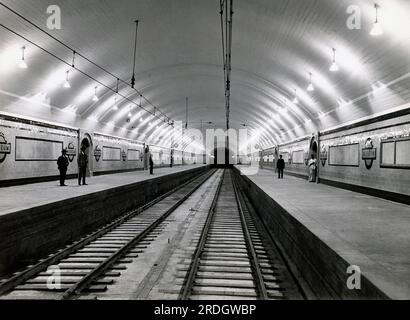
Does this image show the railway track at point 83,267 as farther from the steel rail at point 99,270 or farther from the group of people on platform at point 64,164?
the group of people on platform at point 64,164

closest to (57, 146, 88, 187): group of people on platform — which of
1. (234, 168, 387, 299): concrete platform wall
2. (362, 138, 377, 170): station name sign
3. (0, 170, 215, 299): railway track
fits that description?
(0, 170, 215, 299): railway track

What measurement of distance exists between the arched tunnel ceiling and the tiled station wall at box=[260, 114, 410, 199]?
571 mm

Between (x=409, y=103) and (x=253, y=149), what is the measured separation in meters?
40.8

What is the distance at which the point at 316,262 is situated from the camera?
4738 mm

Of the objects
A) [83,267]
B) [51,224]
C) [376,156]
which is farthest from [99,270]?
[376,156]

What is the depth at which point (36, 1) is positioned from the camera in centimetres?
806

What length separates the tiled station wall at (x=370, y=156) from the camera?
9.09 m

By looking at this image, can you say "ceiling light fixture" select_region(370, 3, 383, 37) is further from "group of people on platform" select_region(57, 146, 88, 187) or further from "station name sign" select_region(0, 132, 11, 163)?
"station name sign" select_region(0, 132, 11, 163)

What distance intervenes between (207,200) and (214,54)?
6.61m

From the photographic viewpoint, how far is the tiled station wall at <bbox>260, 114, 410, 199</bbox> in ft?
29.8

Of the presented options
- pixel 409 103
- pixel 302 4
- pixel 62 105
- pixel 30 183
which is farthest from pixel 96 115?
pixel 409 103

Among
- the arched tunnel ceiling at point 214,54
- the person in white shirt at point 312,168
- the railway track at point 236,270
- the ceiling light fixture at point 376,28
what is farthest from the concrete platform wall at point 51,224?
the person in white shirt at point 312,168

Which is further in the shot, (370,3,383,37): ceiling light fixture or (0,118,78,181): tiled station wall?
(0,118,78,181): tiled station wall

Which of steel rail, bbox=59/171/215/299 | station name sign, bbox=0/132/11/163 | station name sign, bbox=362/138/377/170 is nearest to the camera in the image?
steel rail, bbox=59/171/215/299
